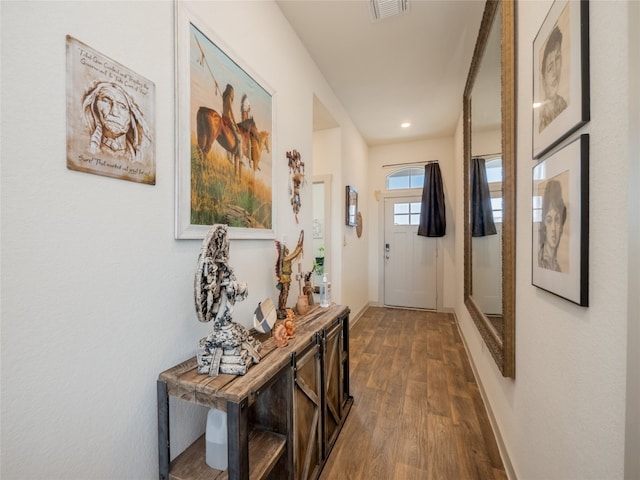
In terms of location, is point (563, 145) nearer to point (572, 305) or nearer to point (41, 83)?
point (572, 305)

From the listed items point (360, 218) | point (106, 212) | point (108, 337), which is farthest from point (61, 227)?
point (360, 218)

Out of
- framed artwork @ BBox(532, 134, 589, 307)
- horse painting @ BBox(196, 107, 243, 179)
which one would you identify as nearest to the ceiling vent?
horse painting @ BBox(196, 107, 243, 179)

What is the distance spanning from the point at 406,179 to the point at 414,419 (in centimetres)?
381

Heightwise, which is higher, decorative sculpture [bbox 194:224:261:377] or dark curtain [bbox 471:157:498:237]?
dark curtain [bbox 471:157:498:237]

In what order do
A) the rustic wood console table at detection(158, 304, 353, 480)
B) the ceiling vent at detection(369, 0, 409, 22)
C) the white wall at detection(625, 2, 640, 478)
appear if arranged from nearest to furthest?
the white wall at detection(625, 2, 640, 478) < the rustic wood console table at detection(158, 304, 353, 480) < the ceiling vent at detection(369, 0, 409, 22)

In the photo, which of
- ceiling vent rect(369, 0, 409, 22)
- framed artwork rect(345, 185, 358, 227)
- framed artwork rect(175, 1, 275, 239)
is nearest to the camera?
framed artwork rect(175, 1, 275, 239)

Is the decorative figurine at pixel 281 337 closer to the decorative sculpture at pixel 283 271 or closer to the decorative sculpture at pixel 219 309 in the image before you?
the decorative sculpture at pixel 219 309

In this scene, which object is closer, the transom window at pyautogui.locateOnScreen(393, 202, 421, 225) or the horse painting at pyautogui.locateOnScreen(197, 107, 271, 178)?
the horse painting at pyautogui.locateOnScreen(197, 107, 271, 178)

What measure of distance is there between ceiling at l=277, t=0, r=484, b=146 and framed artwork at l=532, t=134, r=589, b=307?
1.66 metres

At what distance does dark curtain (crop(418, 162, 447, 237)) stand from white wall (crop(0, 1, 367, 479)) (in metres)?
3.91

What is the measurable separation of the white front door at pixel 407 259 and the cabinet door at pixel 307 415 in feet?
11.9

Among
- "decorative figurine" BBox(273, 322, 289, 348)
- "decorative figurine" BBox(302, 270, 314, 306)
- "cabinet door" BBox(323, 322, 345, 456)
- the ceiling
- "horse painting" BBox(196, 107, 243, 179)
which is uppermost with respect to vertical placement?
the ceiling

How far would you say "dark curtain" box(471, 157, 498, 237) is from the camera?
1.91 metres

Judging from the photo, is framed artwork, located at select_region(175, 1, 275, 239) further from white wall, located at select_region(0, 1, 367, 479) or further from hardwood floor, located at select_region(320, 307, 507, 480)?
hardwood floor, located at select_region(320, 307, 507, 480)
